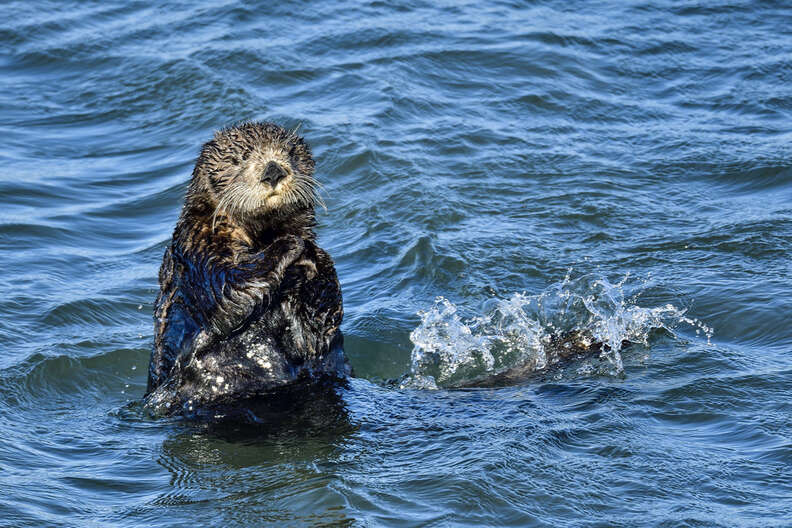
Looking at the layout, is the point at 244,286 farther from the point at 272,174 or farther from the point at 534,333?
the point at 534,333

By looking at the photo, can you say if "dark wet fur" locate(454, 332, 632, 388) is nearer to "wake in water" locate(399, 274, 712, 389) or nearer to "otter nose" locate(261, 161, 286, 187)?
"wake in water" locate(399, 274, 712, 389)

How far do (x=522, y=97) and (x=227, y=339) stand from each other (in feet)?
18.7

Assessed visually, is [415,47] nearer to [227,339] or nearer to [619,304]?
[619,304]

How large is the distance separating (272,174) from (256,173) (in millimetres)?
133

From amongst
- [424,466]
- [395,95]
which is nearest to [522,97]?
[395,95]

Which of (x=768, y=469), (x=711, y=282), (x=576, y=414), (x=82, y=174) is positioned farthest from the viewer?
(x=82, y=174)

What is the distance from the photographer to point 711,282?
682 cm

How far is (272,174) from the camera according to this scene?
4.91 meters

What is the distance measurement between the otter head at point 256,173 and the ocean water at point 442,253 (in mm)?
978

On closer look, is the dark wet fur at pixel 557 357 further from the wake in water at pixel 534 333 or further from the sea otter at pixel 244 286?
the sea otter at pixel 244 286

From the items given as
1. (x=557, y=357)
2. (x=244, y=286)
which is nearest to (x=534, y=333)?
(x=557, y=357)

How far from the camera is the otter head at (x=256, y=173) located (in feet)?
16.4

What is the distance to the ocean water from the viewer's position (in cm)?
462

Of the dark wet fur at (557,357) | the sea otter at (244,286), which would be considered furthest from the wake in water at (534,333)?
the sea otter at (244,286)
